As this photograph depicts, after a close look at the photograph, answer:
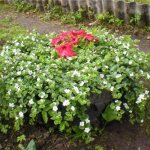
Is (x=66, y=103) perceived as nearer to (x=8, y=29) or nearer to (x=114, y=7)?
(x=114, y=7)

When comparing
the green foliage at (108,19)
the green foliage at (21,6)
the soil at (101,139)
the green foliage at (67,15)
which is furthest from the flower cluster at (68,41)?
the green foliage at (21,6)

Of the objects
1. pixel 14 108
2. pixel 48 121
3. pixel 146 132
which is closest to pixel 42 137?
pixel 48 121

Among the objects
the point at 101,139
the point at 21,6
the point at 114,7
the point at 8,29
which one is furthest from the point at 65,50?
the point at 21,6

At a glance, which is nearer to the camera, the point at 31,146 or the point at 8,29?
the point at 31,146

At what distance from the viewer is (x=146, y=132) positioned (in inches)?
176

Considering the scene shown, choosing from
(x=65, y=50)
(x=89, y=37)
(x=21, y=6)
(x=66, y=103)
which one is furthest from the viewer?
(x=21, y=6)

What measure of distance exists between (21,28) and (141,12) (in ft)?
7.15

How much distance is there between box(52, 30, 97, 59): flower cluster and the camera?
4.48m

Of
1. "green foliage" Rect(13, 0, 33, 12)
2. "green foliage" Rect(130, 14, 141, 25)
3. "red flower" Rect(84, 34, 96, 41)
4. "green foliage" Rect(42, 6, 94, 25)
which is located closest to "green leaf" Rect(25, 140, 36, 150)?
"red flower" Rect(84, 34, 96, 41)

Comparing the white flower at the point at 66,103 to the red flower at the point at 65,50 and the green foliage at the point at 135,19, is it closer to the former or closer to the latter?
the red flower at the point at 65,50

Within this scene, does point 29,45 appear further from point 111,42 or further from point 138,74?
point 138,74

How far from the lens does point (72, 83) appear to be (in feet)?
13.2

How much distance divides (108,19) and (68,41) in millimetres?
2529

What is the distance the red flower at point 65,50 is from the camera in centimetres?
445
